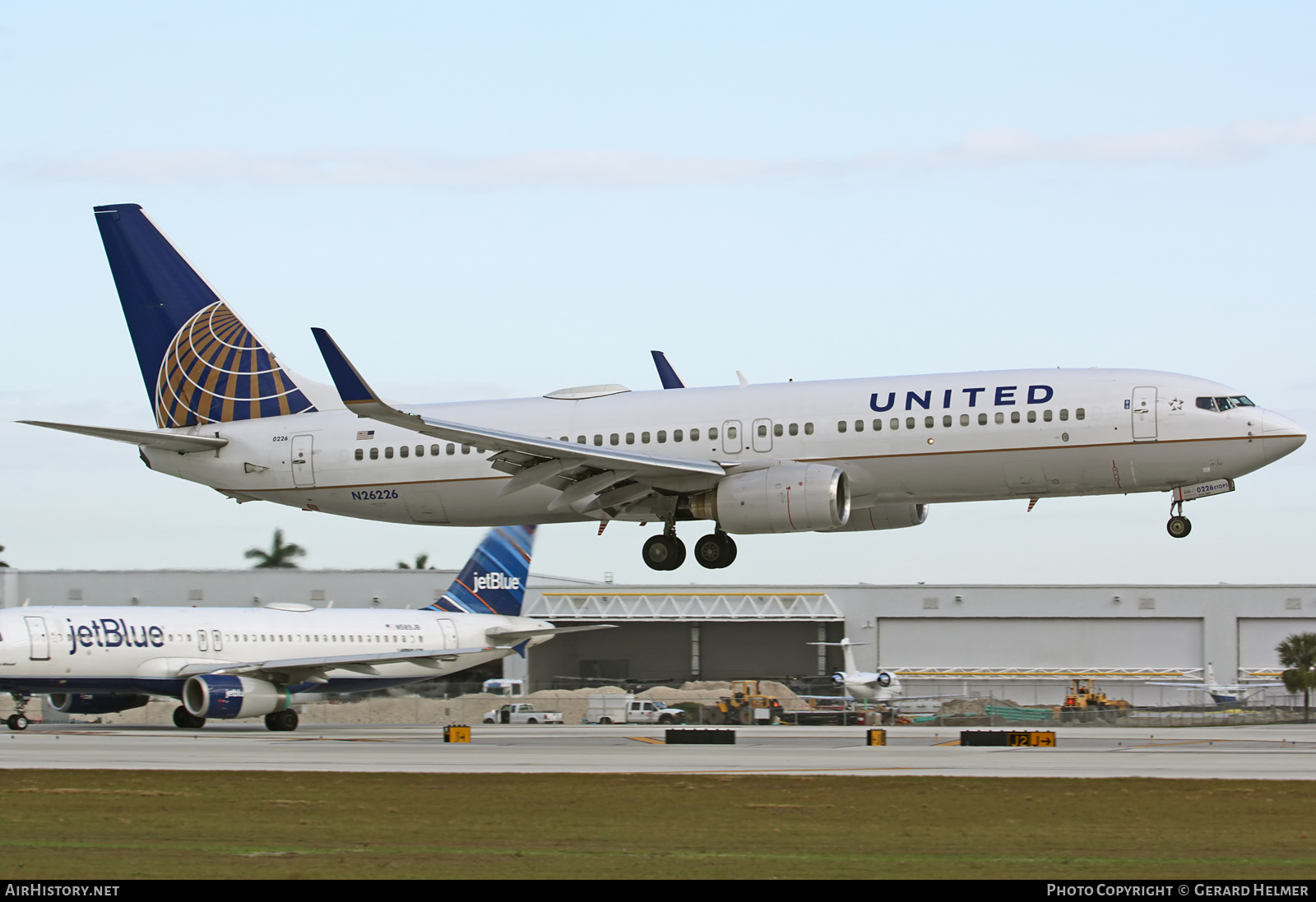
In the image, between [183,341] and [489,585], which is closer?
[183,341]

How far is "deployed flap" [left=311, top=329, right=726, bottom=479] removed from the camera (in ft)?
114

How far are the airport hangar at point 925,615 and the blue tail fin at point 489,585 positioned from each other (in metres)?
23.0

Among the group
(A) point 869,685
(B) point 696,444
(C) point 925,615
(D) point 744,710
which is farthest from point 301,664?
(C) point 925,615

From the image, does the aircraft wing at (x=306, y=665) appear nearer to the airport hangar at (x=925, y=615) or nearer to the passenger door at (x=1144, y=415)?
the airport hangar at (x=925, y=615)

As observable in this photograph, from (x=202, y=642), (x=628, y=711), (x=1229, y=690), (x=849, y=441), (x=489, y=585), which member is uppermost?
(x=849, y=441)

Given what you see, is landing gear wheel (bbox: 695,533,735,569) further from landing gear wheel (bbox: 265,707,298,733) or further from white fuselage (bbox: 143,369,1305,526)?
landing gear wheel (bbox: 265,707,298,733)

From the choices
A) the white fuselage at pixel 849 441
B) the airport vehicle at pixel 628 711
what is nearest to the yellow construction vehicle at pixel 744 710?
the airport vehicle at pixel 628 711

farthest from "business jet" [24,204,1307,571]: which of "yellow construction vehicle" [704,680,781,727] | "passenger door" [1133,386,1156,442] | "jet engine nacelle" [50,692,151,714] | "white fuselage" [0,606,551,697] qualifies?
"yellow construction vehicle" [704,680,781,727]

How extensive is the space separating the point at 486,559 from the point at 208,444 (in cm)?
2799

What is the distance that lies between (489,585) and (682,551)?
101 feet

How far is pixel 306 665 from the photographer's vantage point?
60094mm

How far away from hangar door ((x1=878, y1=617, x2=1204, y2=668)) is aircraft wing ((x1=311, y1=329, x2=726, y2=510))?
55.7 m

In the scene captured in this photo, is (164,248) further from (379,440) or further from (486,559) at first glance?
(486,559)

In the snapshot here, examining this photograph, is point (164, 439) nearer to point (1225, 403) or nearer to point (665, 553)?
point (665, 553)
